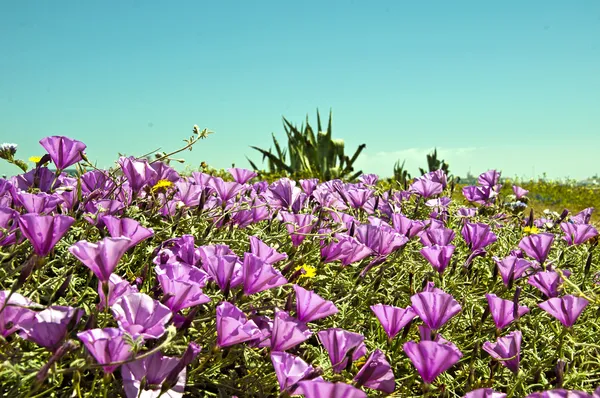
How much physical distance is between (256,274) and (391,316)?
1.13 feet

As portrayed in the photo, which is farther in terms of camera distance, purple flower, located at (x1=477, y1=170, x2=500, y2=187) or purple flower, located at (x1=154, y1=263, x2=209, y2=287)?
purple flower, located at (x1=477, y1=170, x2=500, y2=187)

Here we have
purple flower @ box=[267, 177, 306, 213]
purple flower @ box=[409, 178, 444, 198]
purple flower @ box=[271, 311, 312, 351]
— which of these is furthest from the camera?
purple flower @ box=[409, 178, 444, 198]

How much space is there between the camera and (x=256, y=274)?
1.12 m

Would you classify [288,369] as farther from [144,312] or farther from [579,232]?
[579,232]

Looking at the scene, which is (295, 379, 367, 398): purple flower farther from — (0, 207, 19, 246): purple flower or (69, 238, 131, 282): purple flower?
(0, 207, 19, 246): purple flower

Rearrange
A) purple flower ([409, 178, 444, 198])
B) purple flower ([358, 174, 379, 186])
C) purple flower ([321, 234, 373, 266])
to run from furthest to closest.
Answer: purple flower ([358, 174, 379, 186]), purple flower ([409, 178, 444, 198]), purple flower ([321, 234, 373, 266])

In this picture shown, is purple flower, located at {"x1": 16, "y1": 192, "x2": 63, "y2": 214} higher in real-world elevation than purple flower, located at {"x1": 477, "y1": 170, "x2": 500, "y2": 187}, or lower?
lower

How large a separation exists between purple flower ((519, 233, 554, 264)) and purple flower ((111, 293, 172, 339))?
1365mm

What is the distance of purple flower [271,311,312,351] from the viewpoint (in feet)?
3.42

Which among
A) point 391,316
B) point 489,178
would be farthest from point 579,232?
point 391,316

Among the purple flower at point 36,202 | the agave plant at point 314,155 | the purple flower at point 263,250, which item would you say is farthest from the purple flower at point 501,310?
the agave plant at point 314,155

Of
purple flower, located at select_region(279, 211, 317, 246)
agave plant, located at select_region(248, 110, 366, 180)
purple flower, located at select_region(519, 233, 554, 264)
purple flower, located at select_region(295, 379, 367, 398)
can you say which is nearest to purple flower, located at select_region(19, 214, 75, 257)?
purple flower, located at select_region(295, 379, 367, 398)

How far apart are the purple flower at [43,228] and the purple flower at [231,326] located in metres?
0.35

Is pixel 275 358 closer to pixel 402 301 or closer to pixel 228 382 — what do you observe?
pixel 228 382
